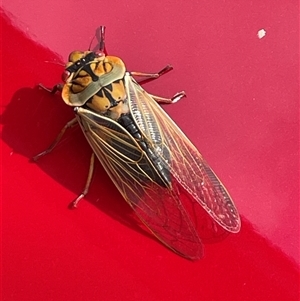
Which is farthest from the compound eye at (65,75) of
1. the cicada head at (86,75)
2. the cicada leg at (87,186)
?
the cicada leg at (87,186)

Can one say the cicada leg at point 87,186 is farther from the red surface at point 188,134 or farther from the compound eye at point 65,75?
the compound eye at point 65,75

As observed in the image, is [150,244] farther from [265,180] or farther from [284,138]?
[284,138]

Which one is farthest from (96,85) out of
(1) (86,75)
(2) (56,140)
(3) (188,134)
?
(3) (188,134)

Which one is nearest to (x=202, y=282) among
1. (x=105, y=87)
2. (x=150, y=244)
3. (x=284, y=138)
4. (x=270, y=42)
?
(x=150, y=244)

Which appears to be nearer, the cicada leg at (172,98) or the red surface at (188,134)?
the red surface at (188,134)

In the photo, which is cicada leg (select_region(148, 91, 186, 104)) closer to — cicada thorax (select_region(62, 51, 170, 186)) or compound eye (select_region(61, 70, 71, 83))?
cicada thorax (select_region(62, 51, 170, 186))

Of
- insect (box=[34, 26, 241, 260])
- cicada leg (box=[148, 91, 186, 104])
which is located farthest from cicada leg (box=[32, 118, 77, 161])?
cicada leg (box=[148, 91, 186, 104])
